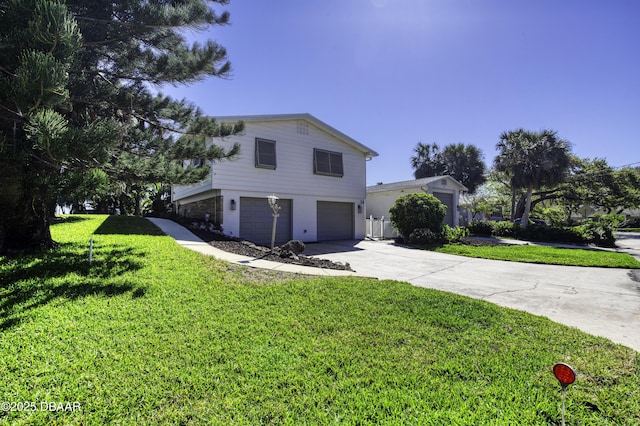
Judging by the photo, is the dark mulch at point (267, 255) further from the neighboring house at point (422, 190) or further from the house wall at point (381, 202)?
the house wall at point (381, 202)

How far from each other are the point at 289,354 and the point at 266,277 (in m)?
2.68

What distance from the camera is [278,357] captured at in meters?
2.92

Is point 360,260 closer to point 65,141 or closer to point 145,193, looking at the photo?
point 65,141

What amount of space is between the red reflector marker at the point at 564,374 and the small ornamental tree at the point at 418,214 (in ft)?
40.9

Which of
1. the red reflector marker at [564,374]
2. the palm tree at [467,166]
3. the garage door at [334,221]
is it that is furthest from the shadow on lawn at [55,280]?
the palm tree at [467,166]

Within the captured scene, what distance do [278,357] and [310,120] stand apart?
38.7 ft

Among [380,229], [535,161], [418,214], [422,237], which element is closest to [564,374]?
[422,237]

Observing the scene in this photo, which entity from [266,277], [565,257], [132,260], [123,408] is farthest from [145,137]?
[565,257]

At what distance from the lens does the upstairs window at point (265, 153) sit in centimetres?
1195

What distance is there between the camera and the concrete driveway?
167 inches

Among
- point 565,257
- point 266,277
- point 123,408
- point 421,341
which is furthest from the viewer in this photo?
point 565,257

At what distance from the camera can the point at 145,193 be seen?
22188 mm

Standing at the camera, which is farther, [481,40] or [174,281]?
[481,40]

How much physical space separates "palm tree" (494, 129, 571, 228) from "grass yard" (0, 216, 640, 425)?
60.2ft
